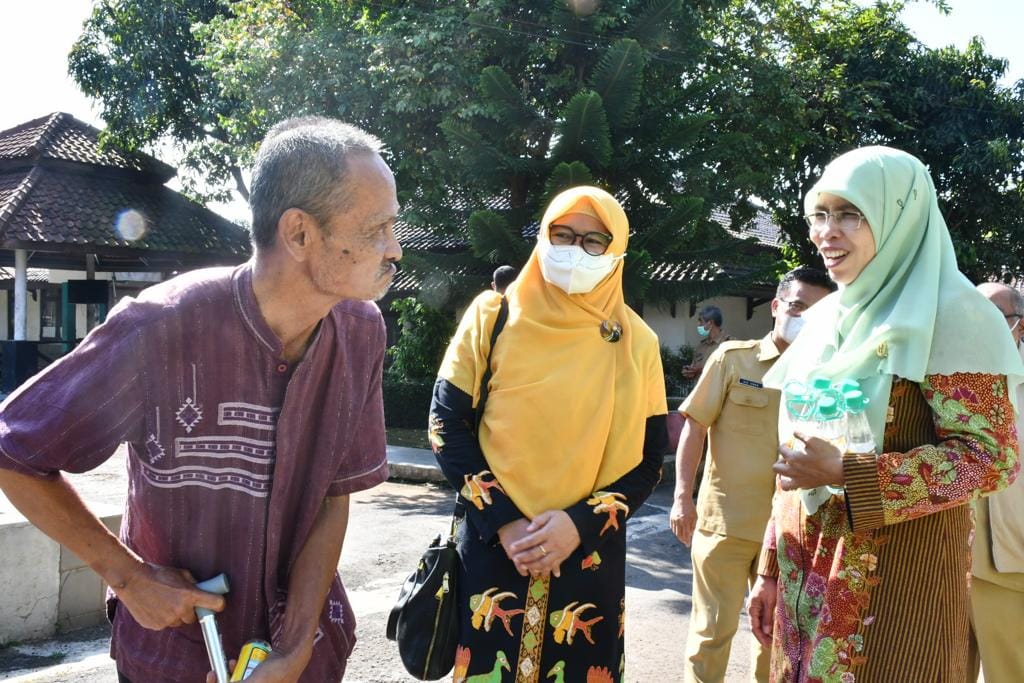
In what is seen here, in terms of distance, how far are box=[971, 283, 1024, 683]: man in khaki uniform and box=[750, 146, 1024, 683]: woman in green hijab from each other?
50.2 inches

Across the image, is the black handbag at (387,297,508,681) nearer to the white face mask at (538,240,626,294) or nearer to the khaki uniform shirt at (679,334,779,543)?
the white face mask at (538,240,626,294)

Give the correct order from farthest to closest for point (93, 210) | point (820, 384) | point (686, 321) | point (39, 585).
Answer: point (686, 321), point (93, 210), point (39, 585), point (820, 384)

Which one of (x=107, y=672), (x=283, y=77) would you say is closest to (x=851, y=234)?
(x=107, y=672)

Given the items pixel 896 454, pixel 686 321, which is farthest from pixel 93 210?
pixel 896 454

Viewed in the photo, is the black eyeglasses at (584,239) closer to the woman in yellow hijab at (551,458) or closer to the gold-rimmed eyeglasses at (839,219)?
A: the woman in yellow hijab at (551,458)

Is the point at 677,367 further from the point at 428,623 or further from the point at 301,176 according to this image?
the point at 301,176

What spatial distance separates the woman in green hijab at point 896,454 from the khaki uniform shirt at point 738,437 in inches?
58.6

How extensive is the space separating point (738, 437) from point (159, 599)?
276cm

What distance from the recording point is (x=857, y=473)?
6.46ft

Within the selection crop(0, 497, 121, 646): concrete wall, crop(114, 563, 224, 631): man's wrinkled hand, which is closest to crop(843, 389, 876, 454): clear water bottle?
crop(114, 563, 224, 631): man's wrinkled hand

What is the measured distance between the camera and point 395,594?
5.46 metres

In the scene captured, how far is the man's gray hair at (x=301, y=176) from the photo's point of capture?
1.65 m

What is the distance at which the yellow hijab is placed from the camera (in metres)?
2.68

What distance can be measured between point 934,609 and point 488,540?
3.88 feet
